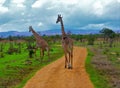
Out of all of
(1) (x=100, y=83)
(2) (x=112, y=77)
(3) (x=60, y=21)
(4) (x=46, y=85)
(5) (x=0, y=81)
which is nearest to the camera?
(4) (x=46, y=85)

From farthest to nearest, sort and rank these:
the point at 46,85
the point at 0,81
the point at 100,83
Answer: the point at 0,81 → the point at 100,83 → the point at 46,85

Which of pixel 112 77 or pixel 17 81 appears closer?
pixel 17 81

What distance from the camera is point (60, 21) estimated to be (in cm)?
2908

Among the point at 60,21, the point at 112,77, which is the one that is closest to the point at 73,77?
the point at 112,77

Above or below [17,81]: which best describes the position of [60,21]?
above

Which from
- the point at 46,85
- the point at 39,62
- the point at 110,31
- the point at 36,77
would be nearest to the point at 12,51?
the point at 39,62

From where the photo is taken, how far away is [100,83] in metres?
20.7

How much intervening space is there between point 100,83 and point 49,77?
355cm

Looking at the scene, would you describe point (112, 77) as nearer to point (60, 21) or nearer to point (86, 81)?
point (86, 81)

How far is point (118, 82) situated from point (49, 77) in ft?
14.3

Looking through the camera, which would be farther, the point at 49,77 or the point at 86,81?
the point at 49,77

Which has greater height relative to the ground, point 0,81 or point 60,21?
point 60,21

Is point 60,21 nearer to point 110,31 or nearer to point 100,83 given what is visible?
point 100,83

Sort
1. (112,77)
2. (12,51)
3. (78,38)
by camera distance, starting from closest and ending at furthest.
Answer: (112,77)
(12,51)
(78,38)
